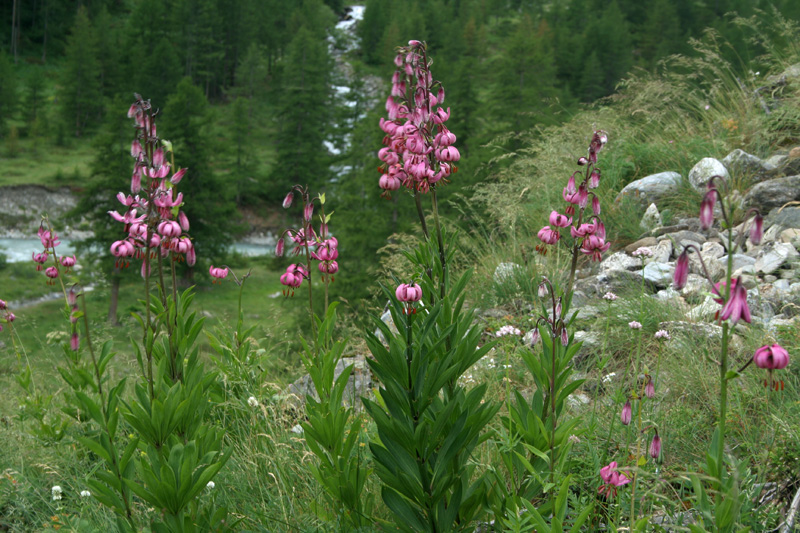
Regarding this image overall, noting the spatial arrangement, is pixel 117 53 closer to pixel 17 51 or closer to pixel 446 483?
pixel 17 51

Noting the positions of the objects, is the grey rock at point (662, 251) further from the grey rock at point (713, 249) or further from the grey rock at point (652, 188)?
the grey rock at point (652, 188)

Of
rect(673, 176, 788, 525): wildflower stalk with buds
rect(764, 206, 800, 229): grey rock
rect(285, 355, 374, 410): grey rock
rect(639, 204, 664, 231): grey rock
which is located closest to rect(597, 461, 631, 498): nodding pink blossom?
rect(673, 176, 788, 525): wildflower stalk with buds

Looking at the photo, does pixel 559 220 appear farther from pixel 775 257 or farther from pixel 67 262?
pixel 775 257

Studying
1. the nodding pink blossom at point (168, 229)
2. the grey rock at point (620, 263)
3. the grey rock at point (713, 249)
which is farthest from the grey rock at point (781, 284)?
the nodding pink blossom at point (168, 229)

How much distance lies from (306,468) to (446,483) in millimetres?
823

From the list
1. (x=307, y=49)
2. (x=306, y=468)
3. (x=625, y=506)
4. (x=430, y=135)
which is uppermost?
(x=307, y=49)

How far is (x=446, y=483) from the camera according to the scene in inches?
66.4

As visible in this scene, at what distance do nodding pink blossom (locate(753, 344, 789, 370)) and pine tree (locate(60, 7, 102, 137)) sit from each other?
145 feet

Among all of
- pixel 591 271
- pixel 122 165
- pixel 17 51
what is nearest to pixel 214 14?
pixel 17 51

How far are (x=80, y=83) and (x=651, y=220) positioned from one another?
42483 millimetres

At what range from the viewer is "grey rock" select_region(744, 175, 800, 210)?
441cm

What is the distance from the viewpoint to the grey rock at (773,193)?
14.5ft

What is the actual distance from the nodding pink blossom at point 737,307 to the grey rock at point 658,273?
9.70ft

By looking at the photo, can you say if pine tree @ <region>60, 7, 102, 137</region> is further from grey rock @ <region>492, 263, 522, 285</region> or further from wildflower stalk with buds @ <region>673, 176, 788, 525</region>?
wildflower stalk with buds @ <region>673, 176, 788, 525</region>
